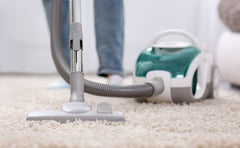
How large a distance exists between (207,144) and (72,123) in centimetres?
28

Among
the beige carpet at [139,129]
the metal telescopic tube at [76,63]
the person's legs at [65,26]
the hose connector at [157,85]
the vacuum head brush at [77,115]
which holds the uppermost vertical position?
the person's legs at [65,26]

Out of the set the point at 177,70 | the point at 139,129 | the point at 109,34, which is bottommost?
the point at 139,129

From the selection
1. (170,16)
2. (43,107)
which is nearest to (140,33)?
(170,16)

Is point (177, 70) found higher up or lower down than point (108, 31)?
lower down

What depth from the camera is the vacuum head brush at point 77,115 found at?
66 cm

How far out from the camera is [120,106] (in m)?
0.88

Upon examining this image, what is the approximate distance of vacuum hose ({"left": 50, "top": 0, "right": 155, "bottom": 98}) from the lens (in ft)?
2.54

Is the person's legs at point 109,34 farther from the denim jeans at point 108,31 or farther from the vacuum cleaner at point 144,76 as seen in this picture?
the vacuum cleaner at point 144,76

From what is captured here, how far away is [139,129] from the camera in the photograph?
620mm

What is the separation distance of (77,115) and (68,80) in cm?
18

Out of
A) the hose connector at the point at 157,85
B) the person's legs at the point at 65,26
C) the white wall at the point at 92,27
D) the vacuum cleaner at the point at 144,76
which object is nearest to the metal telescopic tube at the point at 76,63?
the vacuum cleaner at the point at 144,76

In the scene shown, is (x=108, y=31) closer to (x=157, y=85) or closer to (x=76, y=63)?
(x=157, y=85)

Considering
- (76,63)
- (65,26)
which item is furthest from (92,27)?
(76,63)

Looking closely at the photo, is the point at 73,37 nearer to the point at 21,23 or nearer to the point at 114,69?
the point at 114,69
